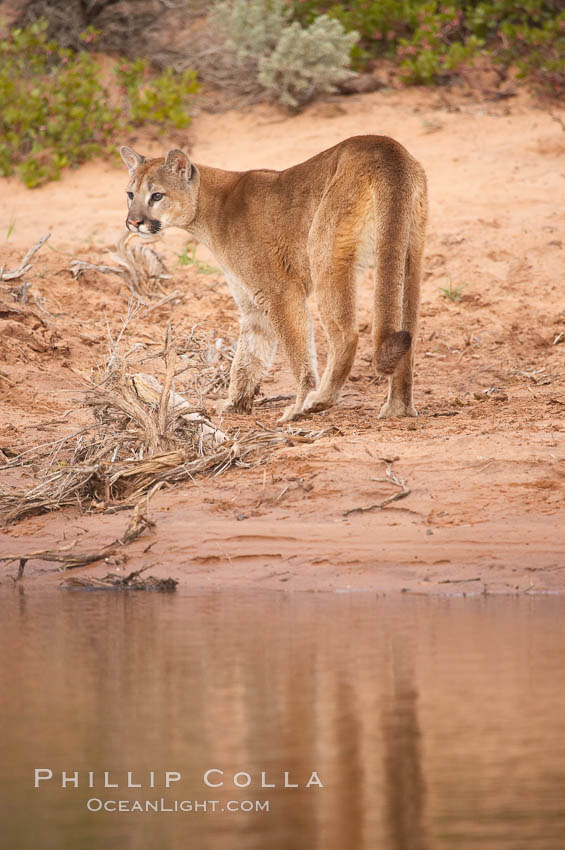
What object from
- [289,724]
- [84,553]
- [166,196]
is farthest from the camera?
[166,196]

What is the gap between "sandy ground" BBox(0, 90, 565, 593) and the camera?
5.80 m

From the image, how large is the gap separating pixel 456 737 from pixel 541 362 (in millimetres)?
5811

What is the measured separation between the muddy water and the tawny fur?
201 centimetres

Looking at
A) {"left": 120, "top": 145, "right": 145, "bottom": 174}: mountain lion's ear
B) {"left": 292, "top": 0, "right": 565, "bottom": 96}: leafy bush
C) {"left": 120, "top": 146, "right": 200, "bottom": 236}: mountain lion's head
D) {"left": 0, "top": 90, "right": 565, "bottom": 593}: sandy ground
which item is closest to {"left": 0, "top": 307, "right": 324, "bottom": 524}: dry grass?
{"left": 0, "top": 90, "right": 565, "bottom": 593}: sandy ground

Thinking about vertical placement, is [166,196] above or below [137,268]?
above

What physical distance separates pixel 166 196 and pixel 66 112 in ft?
18.7

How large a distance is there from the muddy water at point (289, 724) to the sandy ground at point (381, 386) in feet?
1.56

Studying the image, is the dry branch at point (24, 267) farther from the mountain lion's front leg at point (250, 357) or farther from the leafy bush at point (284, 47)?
the leafy bush at point (284, 47)

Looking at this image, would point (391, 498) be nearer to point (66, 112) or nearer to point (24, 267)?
point (24, 267)

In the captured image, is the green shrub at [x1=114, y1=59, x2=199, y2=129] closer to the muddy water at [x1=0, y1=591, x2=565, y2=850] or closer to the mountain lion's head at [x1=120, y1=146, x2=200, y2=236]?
the mountain lion's head at [x1=120, y1=146, x2=200, y2=236]

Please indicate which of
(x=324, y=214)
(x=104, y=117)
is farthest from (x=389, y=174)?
(x=104, y=117)

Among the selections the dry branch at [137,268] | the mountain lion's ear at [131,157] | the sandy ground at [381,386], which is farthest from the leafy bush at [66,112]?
the mountain lion's ear at [131,157]

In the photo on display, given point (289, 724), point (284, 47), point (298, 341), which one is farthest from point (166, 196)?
point (284, 47)

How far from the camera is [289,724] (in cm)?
372
